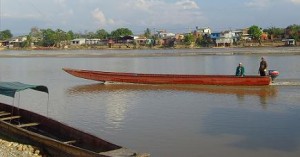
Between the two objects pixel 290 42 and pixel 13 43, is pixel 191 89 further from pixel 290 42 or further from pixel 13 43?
pixel 13 43

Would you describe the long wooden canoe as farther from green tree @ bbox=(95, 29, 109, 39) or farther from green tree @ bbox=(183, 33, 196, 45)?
green tree @ bbox=(95, 29, 109, 39)

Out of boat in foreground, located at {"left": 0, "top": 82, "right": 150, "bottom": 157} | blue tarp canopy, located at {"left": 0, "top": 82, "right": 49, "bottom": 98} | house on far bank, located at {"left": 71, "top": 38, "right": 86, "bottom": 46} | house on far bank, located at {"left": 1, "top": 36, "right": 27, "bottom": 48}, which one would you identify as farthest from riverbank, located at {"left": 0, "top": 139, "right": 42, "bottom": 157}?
house on far bank, located at {"left": 1, "top": 36, "right": 27, "bottom": 48}

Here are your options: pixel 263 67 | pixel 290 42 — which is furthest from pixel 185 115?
pixel 290 42

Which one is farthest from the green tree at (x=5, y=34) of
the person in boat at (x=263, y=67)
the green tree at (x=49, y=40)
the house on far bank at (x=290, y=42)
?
the person in boat at (x=263, y=67)

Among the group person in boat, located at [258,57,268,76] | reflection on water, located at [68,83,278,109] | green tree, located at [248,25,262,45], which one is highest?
green tree, located at [248,25,262,45]

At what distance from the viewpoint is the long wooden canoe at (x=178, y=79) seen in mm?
21938

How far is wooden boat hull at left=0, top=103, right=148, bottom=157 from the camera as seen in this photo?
25.5 feet

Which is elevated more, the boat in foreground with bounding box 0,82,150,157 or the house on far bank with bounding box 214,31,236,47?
the house on far bank with bounding box 214,31,236,47

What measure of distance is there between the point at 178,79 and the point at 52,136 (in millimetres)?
13519

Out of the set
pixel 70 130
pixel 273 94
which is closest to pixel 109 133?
pixel 70 130

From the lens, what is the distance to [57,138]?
10055 mm

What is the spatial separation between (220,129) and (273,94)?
808 centimetres

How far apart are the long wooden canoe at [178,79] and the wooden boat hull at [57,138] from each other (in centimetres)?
1187

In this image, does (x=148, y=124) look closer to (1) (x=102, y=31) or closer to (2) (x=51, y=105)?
(2) (x=51, y=105)
